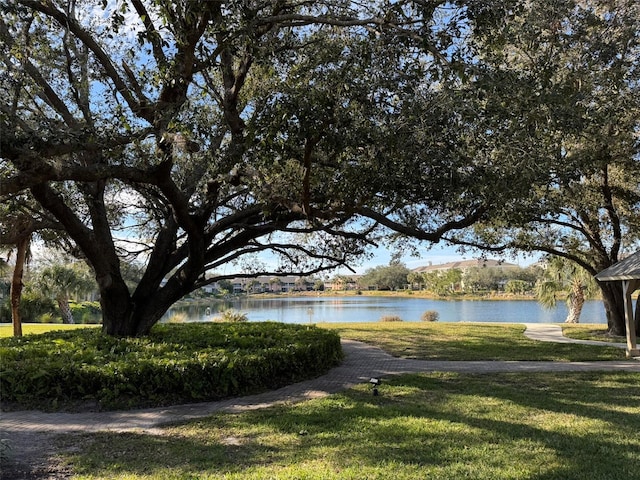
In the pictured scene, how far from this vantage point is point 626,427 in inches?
222

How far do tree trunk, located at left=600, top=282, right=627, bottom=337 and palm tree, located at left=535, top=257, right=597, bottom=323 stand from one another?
5532 mm

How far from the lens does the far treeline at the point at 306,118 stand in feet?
19.4

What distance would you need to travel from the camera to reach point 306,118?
6.06 m

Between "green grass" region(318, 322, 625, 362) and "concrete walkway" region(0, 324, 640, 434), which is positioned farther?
"green grass" region(318, 322, 625, 362)

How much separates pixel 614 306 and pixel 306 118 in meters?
16.2

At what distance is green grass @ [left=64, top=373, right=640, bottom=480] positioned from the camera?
4316 millimetres

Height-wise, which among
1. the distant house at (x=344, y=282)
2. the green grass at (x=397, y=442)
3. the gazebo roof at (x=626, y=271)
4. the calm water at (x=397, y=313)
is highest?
the distant house at (x=344, y=282)

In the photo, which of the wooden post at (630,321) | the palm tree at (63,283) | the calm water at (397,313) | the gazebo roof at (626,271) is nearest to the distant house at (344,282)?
the calm water at (397,313)

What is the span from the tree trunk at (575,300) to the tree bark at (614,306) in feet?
27.7

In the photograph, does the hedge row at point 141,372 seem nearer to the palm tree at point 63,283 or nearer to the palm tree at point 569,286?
the palm tree at point 569,286

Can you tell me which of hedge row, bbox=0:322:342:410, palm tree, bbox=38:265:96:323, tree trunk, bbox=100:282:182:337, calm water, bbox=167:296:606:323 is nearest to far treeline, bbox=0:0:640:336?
tree trunk, bbox=100:282:182:337

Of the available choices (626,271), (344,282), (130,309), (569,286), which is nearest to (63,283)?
(344,282)

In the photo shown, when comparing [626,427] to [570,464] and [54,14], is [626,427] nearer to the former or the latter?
[570,464]

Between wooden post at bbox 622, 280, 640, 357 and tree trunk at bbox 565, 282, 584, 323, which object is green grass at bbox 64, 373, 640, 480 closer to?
wooden post at bbox 622, 280, 640, 357
